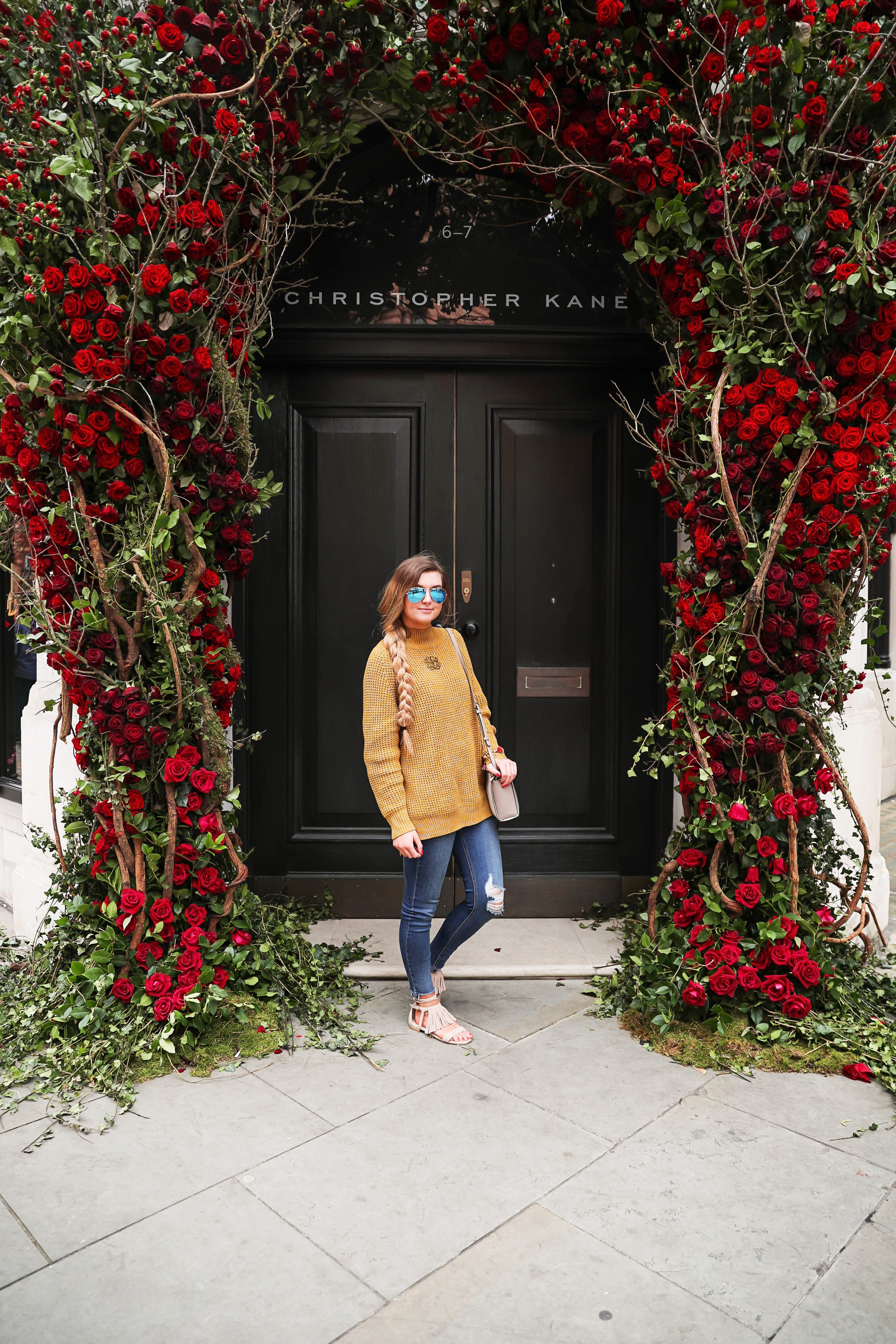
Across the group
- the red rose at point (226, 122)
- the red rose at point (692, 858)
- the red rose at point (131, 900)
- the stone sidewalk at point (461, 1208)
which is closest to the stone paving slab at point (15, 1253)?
the stone sidewalk at point (461, 1208)

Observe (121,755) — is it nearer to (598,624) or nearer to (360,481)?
(360,481)

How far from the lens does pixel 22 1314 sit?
1.97m

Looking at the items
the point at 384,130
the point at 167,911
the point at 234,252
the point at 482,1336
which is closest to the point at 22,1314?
the point at 482,1336

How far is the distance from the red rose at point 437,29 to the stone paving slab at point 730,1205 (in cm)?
364

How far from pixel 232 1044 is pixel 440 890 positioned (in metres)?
0.89

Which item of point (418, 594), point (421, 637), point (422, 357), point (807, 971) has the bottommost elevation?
point (807, 971)

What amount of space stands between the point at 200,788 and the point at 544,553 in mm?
2119

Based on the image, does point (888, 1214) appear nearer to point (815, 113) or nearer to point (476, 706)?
point (476, 706)

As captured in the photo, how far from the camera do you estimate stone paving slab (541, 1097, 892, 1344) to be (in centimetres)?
208

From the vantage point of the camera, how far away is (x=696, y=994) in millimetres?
3186

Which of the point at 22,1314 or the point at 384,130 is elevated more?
the point at 384,130

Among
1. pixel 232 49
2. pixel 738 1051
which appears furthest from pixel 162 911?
pixel 232 49

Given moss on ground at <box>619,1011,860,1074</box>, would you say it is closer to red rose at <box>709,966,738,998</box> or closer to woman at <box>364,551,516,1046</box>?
red rose at <box>709,966,738,998</box>

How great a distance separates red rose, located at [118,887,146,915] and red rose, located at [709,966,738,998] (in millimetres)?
1986
